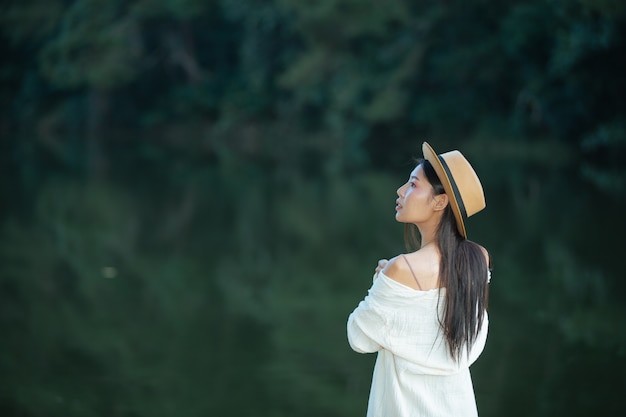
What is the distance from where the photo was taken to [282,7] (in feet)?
102

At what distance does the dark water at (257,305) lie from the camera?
182 inches

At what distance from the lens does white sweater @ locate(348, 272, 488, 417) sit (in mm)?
2352

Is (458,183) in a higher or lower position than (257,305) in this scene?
lower

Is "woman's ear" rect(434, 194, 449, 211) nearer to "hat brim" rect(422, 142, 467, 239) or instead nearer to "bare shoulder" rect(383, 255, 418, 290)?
"hat brim" rect(422, 142, 467, 239)

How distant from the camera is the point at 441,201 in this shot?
7.98 feet

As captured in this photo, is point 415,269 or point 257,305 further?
point 257,305

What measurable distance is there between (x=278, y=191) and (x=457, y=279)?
12588mm

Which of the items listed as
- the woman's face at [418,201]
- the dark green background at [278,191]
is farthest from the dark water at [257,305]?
the woman's face at [418,201]

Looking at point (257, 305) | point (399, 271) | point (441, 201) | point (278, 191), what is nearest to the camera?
point (399, 271)

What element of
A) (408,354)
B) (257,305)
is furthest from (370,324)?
(257,305)

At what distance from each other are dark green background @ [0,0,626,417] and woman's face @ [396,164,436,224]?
2098 mm

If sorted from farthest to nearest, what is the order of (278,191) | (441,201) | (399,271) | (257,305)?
(278,191) → (257,305) → (441,201) → (399,271)

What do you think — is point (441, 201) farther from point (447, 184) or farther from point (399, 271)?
point (399, 271)

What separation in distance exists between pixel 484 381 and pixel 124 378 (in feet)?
5.94
